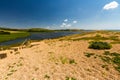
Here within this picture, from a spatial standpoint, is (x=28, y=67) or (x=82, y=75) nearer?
(x=82, y=75)

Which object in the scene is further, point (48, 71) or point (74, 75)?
point (48, 71)

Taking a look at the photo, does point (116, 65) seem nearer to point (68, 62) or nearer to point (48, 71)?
point (68, 62)

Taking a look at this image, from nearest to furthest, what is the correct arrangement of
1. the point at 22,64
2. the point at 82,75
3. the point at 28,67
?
1. the point at 82,75
2. the point at 28,67
3. the point at 22,64

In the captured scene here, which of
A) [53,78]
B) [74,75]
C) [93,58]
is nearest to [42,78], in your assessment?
[53,78]

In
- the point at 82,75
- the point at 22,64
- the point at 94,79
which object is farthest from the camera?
the point at 22,64

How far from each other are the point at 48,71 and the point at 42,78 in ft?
4.88

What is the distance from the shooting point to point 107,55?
1791 centimetres

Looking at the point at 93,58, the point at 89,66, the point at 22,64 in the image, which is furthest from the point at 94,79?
the point at 22,64

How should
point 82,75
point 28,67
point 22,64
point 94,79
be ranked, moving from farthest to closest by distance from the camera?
point 22,64
point 28,67
point 82,75
point 94,79

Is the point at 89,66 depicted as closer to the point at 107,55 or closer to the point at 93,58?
the point at 93,58

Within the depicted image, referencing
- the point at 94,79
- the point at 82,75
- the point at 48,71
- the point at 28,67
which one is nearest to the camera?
the point at 94,79

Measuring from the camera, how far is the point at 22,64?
56.7 ft

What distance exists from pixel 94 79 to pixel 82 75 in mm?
1186

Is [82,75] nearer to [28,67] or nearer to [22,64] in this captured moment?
[28,67]
